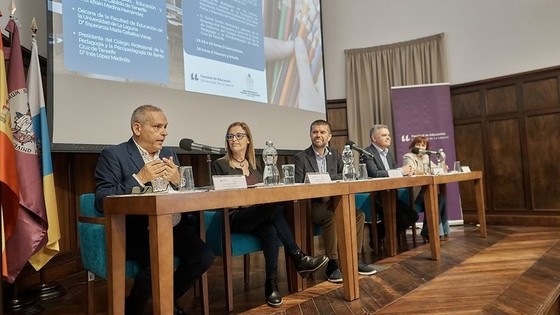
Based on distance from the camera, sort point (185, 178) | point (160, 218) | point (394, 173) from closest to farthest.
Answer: point (160, 218) → point (185, 178) → point (394, 173)

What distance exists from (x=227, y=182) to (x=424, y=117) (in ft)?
12.7

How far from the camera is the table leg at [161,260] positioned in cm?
148

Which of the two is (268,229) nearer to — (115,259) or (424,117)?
(115,259)

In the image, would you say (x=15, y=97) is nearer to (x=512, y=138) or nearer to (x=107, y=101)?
(x=107, y=101)

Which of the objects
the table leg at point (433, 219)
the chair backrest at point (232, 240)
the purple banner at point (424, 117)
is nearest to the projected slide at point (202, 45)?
the purple banner at point (424, 117)

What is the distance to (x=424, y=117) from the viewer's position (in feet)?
16.8

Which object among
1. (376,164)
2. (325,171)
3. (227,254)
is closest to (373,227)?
(376,164)

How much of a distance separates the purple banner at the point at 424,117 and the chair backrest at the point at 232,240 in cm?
324

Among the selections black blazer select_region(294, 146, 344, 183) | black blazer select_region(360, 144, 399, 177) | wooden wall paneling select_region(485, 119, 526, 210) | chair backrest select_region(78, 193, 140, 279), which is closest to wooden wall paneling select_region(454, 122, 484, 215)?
wooden wall paneling select_region(485, 119, 526, 210)

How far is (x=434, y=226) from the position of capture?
122 inches

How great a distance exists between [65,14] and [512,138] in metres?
4.66

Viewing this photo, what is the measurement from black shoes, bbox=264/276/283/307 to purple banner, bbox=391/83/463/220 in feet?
10.8

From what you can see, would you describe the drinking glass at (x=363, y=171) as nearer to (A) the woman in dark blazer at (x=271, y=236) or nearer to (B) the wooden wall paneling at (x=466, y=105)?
(A) the woman in dark blazer at (x=271, y=236)

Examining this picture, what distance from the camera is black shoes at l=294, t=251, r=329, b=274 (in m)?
2.29
